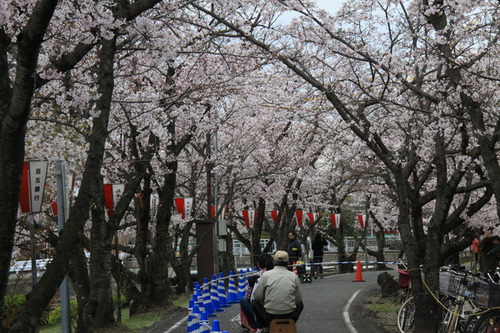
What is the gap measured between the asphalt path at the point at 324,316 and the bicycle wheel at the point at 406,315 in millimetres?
751

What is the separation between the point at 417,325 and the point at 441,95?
4.14 metres

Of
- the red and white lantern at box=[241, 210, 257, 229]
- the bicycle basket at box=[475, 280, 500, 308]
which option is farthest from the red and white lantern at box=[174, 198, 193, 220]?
the bicycle basket at box=[475, 280, 500, 308]

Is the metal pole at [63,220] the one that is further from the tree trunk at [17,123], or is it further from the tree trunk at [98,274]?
the tree trunk at [17,123]

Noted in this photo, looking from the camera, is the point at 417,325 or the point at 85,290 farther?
the point at 85,290

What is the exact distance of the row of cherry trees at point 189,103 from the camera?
723 centimetres

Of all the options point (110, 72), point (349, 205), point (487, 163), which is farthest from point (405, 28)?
point (349, 205)

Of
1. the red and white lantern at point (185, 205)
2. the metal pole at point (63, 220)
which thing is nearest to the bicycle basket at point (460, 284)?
the metal pole at point (63, 220)

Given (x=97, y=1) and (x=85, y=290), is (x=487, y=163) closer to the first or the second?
(x=97, y=1)

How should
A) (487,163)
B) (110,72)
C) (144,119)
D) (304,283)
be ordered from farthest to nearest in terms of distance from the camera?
(304,283), (144,119), (487,163), (110,72)

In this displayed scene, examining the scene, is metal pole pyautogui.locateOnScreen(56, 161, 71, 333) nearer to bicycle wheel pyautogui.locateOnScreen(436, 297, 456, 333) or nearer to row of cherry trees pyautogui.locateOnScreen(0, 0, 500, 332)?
row of cherry trees pyautogui.locateOnScreen(0, 0, 500, 332)

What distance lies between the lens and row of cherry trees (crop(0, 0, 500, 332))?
23.7 feet

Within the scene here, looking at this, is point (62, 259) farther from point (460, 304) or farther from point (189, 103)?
point (189, 103)

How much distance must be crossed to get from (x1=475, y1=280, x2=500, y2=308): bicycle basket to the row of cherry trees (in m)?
1.55

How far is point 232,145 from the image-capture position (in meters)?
26.7
